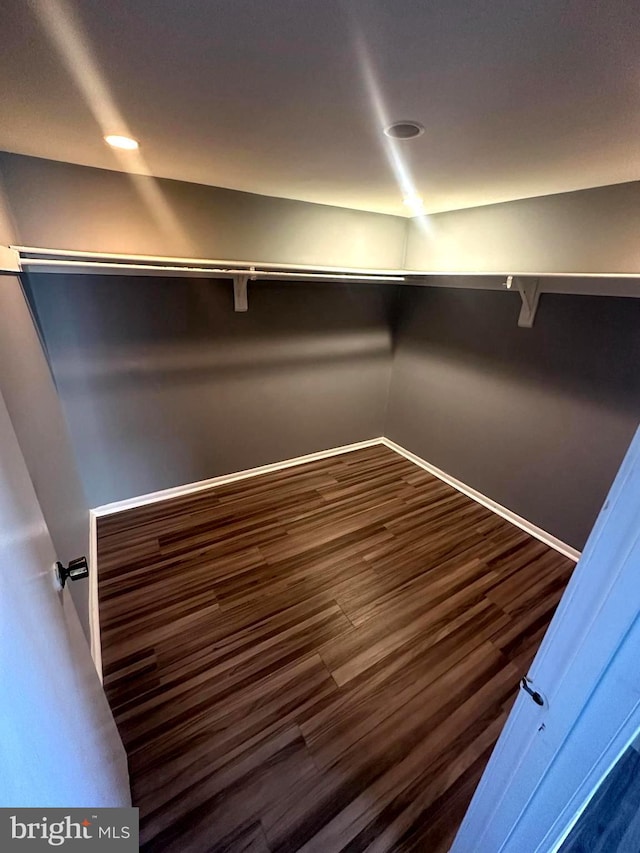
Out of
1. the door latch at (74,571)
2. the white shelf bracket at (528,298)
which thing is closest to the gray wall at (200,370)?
the white shelf bracket at (528,298)

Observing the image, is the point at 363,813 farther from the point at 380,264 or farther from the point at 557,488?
the point at 380,264

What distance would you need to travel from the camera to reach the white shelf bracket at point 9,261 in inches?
53.7

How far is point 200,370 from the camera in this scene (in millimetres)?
2570

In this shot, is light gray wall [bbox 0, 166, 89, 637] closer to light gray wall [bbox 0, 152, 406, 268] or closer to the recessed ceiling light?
light gray wall [bbox 0, 152, 406, 268]

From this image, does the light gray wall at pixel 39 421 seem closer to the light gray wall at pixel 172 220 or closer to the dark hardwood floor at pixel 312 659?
the light gray wall at pixel 172 220

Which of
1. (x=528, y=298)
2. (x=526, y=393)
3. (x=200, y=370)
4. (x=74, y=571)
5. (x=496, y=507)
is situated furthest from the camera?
(x=496, y=507)

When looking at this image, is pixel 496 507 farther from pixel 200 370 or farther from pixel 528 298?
pixel 200 370

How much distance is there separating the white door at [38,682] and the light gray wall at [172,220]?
1711 millimetres

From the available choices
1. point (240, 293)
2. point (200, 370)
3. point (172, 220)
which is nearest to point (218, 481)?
point (200, 370)

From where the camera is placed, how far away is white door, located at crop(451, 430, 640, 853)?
0.50 m

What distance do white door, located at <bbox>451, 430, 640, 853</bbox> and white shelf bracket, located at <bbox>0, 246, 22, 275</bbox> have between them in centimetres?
200

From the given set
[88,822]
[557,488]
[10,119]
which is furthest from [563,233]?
[88,822]

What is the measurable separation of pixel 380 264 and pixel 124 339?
2.09 m

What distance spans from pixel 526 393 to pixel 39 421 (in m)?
2.80
